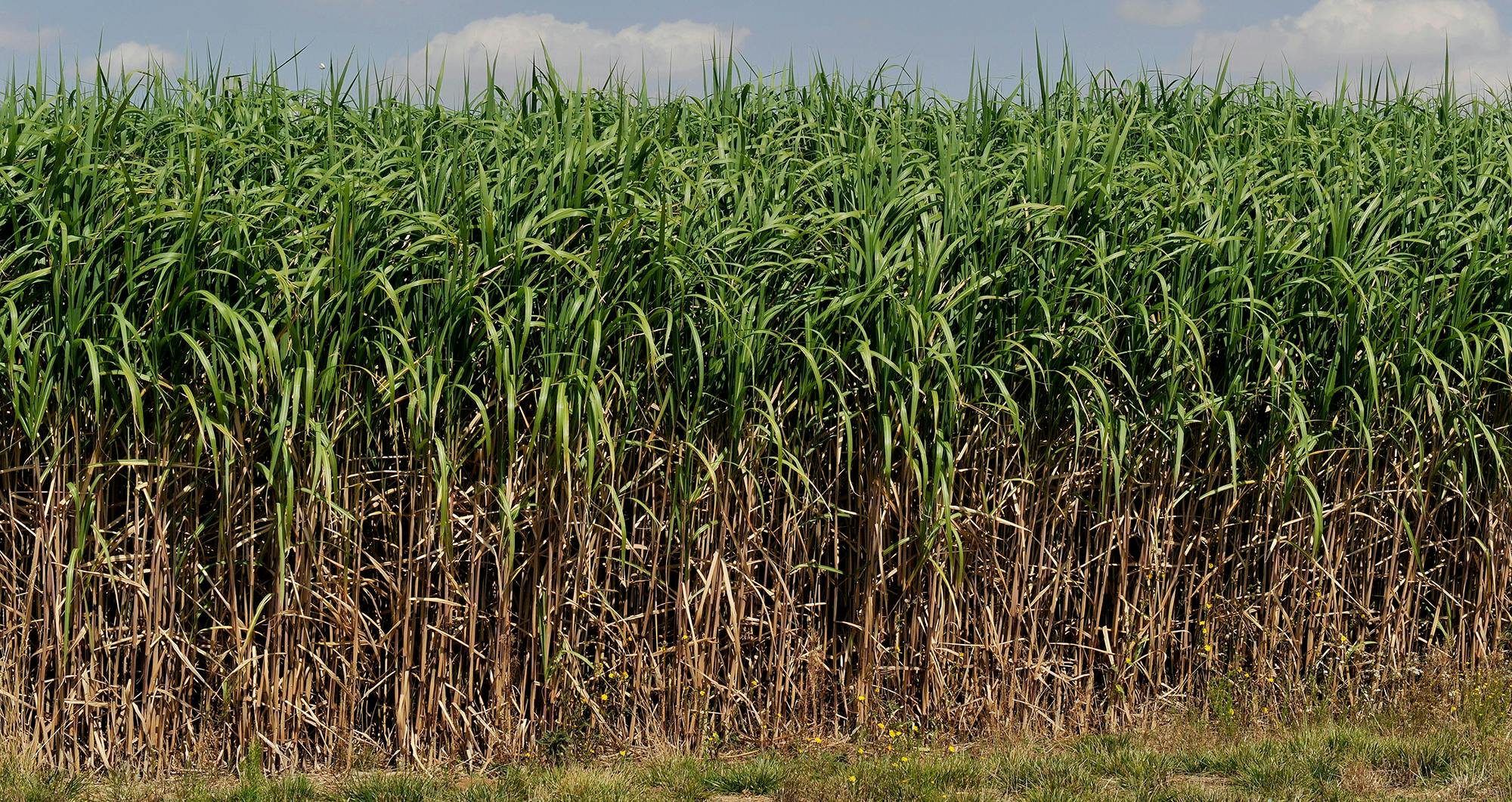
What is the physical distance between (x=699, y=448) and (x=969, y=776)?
1.16m

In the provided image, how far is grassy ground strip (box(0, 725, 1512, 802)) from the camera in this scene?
3170 mm

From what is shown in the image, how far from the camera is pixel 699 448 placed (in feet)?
11.0

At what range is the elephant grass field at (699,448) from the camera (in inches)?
125

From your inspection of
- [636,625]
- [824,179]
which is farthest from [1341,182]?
[636,625]

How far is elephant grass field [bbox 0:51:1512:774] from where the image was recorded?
3.18 meters

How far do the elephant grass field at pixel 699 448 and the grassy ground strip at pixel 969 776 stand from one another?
0.33 feet

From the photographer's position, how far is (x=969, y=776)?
11.0 feet

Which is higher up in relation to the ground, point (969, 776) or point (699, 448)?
point (699, 448)

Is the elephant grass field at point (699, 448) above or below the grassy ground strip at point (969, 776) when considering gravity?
above

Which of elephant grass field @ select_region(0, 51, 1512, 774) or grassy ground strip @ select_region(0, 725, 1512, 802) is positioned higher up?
elephant grass field @ select_region(0, 51, 1512, 774)

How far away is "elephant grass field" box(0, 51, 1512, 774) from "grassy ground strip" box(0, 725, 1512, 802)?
10 cm

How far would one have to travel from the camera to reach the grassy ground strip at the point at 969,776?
125 inches

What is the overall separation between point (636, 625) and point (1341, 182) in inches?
119

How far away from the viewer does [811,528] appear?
351 centimetres
